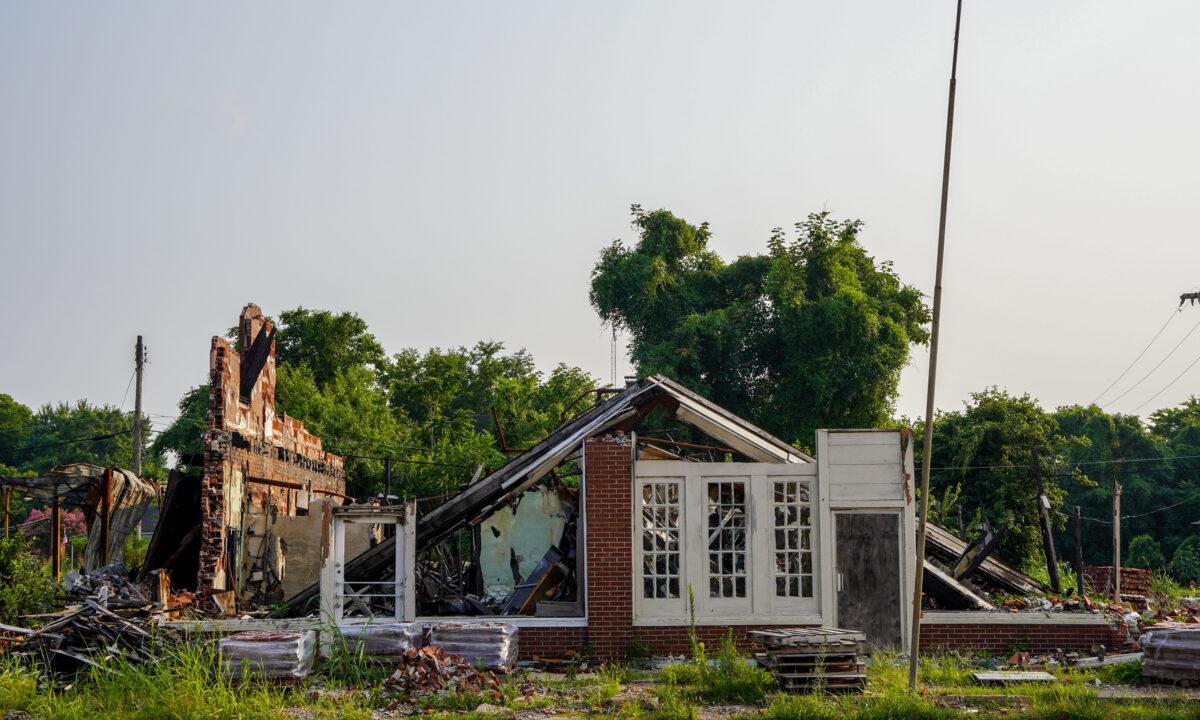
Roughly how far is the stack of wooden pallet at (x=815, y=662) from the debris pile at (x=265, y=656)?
509 centimetres

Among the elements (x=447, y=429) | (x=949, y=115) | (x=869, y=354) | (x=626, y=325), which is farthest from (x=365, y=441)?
(x=949, y=115)

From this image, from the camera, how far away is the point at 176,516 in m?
18.6

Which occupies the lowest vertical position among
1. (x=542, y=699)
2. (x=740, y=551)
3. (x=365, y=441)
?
(x=542, y=699)

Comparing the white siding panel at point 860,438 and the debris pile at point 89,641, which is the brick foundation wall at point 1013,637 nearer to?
the white siding panel at point 860,438

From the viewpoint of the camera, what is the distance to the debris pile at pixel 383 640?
13695mm

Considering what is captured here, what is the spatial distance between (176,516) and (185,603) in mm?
2797

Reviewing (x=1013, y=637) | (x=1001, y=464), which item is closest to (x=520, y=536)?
(x=1013, y=637)

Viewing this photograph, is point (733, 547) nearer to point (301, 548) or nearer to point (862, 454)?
point (862, 454)

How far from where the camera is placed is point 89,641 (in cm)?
1361

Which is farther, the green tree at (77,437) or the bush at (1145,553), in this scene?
the green tree at (77,437)

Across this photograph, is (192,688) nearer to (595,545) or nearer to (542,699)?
(542,699)

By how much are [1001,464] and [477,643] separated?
74.2 ft

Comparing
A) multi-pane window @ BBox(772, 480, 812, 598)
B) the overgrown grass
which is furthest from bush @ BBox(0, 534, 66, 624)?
multi-pane window @ BBox(772, 480, 812, 598)

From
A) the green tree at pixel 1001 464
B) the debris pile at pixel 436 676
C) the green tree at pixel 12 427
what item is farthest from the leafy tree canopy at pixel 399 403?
the green tree at pixel 12 427
